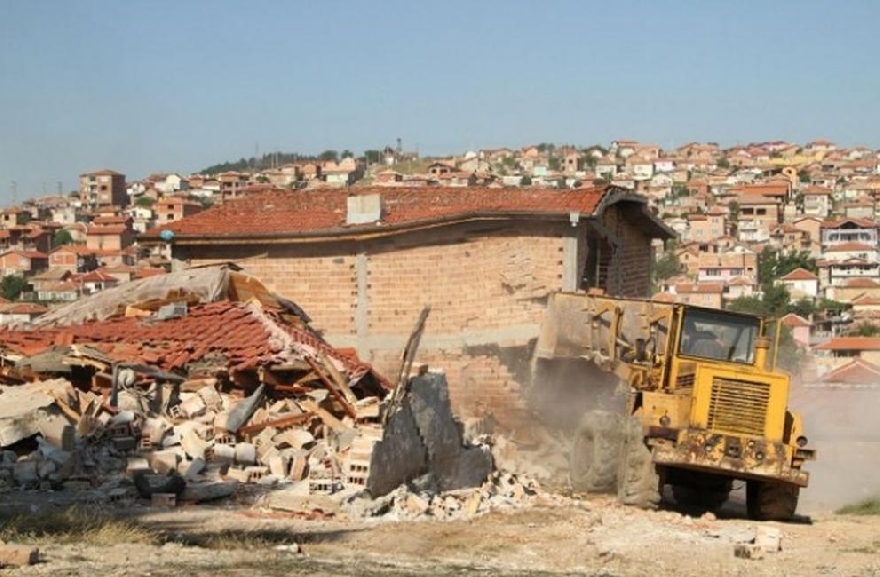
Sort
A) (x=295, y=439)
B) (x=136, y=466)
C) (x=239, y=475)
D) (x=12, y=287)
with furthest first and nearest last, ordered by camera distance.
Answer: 1. (x=12, y=287)
2. (x=295, y=439)
3. (x=239, y=475)
4. (x=136, y=466)

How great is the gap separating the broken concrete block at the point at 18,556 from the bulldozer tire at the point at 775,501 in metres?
8.77

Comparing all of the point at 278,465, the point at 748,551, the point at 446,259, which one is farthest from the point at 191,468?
the point at 446,259

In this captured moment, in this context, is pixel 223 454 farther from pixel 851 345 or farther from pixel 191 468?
pixel 851 345

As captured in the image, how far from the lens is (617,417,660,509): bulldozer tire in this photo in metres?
16.2

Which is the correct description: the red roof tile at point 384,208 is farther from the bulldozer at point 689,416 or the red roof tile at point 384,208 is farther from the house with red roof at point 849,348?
the house with red roof at point 849,348

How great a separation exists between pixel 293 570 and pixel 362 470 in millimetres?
4135

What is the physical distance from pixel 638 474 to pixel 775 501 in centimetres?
158

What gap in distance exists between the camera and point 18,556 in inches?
412

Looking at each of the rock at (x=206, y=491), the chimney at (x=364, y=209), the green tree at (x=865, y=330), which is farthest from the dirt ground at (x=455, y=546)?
the green tree at (x=865, y=330)

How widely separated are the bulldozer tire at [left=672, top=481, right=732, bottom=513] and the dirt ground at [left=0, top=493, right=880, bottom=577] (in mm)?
1498

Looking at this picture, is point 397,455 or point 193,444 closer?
point 397,455

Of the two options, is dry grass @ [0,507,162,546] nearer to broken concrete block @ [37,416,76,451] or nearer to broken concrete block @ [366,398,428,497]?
broken concrete block @ [37,416,76,451]

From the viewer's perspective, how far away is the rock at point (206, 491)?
47.5ft

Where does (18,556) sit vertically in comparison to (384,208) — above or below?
below
